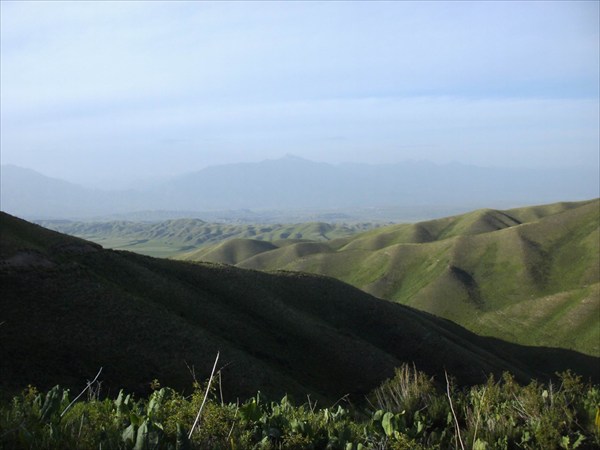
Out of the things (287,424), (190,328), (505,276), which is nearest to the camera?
(287,424)

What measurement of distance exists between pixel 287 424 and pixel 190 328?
34.1 meters

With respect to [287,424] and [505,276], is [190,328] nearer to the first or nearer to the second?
[287,424]

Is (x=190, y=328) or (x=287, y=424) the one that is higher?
(x=287, y=424)

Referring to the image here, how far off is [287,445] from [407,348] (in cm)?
5518

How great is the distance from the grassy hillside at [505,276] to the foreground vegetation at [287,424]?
3502 inches

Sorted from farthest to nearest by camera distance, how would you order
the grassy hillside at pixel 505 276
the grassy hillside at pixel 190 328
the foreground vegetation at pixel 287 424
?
the grassy hillside at pixel 505 276 < the grassy hillside at pixel 190 328 < the foreground vegetation at pixel 287 424

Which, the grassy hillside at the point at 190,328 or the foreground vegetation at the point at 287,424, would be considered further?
the grassy hillside at the point at 190,328

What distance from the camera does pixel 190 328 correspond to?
43156mm

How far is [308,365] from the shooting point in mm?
49750

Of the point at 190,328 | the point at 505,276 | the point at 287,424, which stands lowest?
the point at 505,276

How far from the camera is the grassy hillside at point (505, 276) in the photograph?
3920 inches

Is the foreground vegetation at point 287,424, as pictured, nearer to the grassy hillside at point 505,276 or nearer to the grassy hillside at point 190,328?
the grassy hillside at point 190,328

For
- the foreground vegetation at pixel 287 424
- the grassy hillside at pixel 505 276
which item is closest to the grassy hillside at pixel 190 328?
the foreground vegetation at pixel 287 424

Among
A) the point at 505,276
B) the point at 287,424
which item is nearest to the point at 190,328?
the point at 287,424
